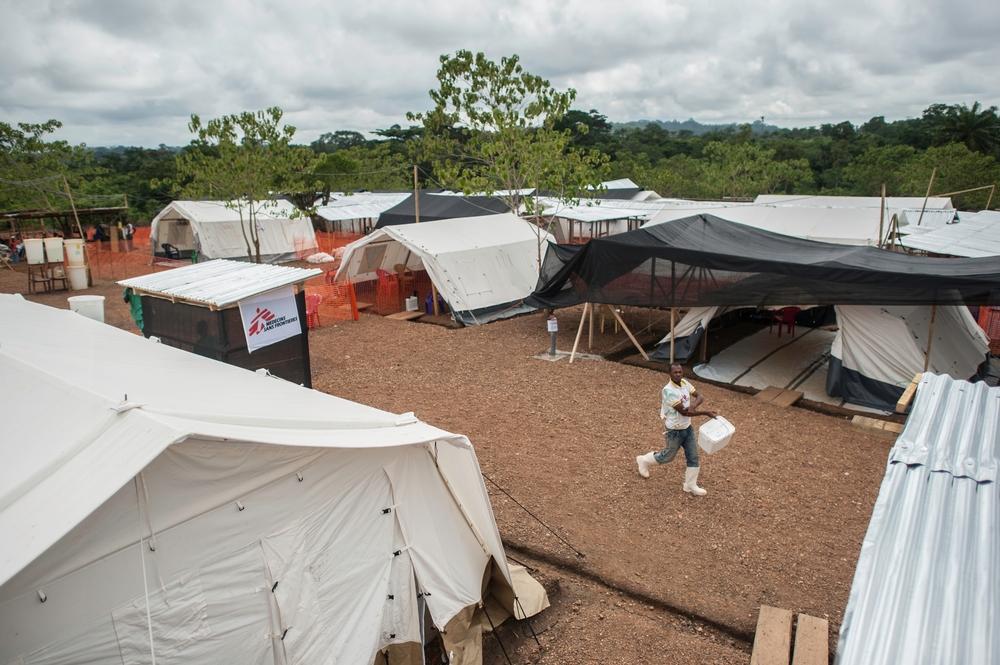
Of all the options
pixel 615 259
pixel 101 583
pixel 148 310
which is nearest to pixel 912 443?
pixel 101 583

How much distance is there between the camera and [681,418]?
23.7 ft

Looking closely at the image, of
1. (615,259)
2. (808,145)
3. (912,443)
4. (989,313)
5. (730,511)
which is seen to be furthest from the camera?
(808,145)

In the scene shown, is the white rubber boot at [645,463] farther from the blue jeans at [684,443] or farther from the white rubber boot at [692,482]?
the white rubber boot at [692,482]

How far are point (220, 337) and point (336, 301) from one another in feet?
27.0

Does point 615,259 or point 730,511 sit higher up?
point 615,259

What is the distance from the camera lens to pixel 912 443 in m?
3.58

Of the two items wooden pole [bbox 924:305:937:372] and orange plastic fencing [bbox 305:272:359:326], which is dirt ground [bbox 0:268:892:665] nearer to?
wooden pole [bbox 924:305:937:372]

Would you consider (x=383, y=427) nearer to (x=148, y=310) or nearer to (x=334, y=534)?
(x=334, y=534)

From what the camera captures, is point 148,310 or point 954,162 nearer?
point 148,310

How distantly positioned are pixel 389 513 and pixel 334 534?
43cm

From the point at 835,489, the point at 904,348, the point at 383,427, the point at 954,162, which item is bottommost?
the point at 835,489

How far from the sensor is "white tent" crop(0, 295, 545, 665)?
350 cm

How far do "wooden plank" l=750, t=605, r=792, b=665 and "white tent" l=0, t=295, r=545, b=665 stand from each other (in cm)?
198

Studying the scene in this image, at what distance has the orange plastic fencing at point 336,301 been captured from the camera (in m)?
16.7
